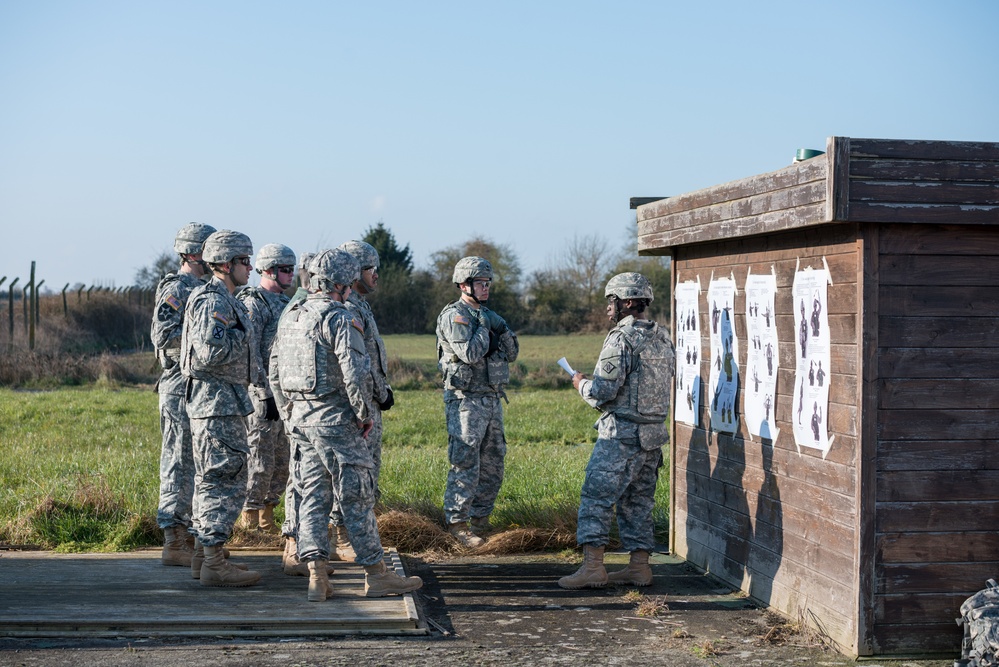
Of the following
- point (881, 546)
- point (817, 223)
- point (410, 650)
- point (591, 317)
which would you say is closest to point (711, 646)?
point (881, 546)

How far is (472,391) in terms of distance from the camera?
8672mm

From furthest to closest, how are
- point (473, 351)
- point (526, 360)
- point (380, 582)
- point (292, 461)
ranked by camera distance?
1. point (526, 360)
2. point (473, 351)
3. point (292, 461)
4. point (380, 582)

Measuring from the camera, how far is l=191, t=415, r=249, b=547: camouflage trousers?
6.91 meters

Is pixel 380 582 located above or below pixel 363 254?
below

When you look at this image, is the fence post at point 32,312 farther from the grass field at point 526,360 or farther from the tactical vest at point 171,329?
the tactical vest at point 171,329

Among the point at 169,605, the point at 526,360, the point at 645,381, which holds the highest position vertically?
the point at 645,381

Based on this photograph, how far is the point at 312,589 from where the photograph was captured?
668cm

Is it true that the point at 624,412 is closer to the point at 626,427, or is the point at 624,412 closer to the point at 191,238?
the point at 626,427

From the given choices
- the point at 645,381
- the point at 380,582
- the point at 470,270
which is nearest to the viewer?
the point at 380,582

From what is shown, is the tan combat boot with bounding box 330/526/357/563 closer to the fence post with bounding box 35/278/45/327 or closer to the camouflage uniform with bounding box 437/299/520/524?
the camouflage uniform with bounding box 437/299/520/524

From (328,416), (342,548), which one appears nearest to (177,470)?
(342,548)

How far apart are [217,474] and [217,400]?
47 cm

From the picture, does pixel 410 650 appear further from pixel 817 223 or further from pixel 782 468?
pixel 817 223

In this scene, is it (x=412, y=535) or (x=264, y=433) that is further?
(x=412, y=535)
